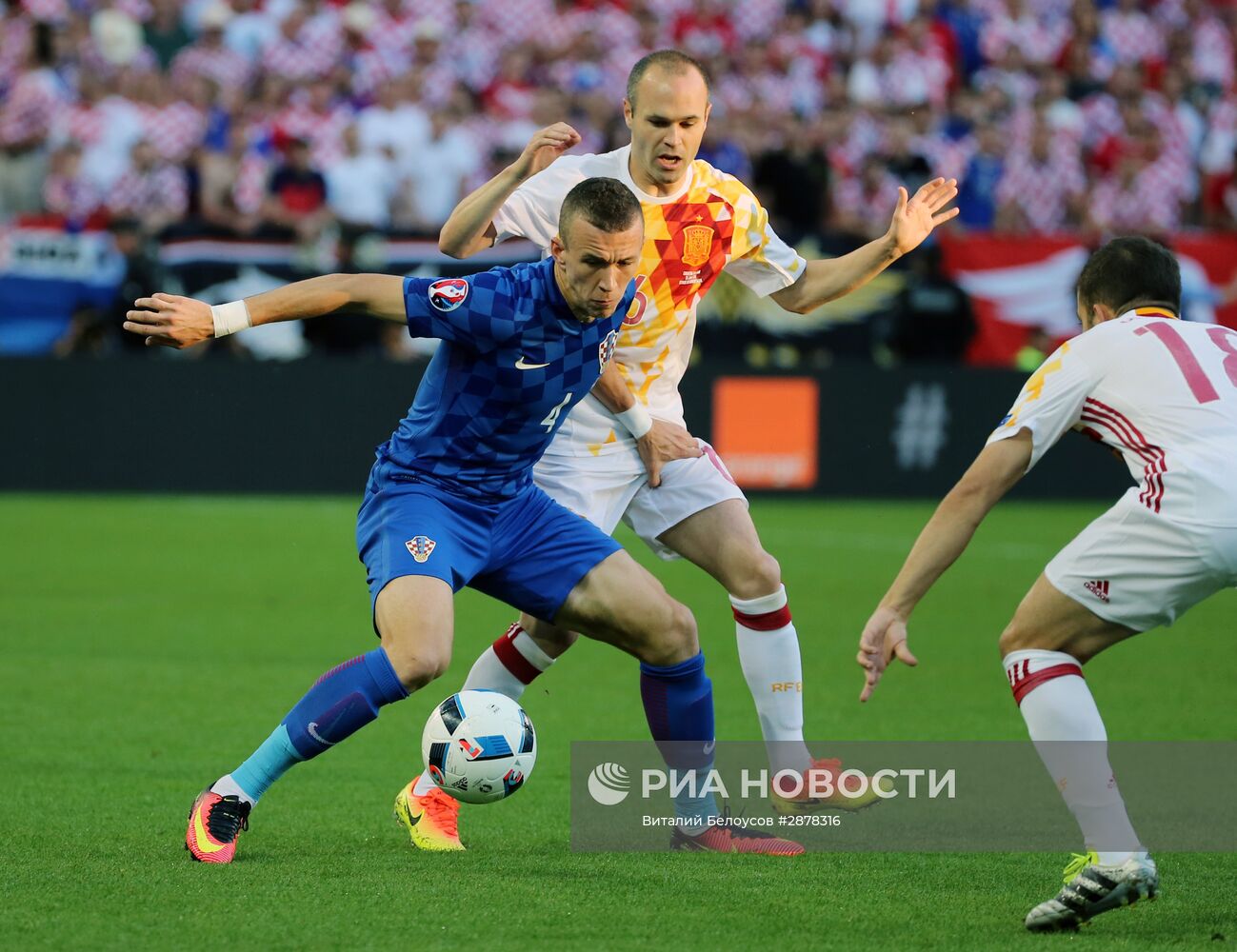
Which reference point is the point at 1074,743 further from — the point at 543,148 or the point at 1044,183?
the point at 1044,183

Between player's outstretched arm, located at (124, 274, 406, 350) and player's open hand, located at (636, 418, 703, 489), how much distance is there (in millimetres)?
1176

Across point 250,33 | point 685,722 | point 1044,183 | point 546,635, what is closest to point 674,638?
point 685,722

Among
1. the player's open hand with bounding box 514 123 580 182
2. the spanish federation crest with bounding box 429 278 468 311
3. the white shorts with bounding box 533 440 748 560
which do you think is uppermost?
the player's open hand with bounding box 514 123 580 182

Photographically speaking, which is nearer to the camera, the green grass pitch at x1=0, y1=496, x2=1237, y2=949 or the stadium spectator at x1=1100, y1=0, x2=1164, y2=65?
the green grass pitch at x1=0, y1=496, x2=1237, y2=949

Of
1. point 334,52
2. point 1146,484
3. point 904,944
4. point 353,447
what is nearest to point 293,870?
point 904,944

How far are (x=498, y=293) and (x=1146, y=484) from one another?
75.2 inches

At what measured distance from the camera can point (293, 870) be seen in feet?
16.5

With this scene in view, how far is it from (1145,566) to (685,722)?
1.64 m

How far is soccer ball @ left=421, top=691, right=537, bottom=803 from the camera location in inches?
206

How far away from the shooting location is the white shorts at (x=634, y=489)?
609cm

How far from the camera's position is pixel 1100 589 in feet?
15.1

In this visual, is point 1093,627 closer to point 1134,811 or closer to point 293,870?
point 1134,811

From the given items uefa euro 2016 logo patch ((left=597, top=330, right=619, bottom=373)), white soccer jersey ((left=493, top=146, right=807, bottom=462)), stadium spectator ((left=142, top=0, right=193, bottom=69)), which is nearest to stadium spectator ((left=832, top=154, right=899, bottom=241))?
stadium spectator ((left=142, top=0, right=193, bottom=69))

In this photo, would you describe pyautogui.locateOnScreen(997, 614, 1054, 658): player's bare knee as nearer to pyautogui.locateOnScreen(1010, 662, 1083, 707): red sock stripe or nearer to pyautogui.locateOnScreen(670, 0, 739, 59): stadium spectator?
pyautogui.locateOnScreen(1010, 662, 1083, 707): red sock stripe
